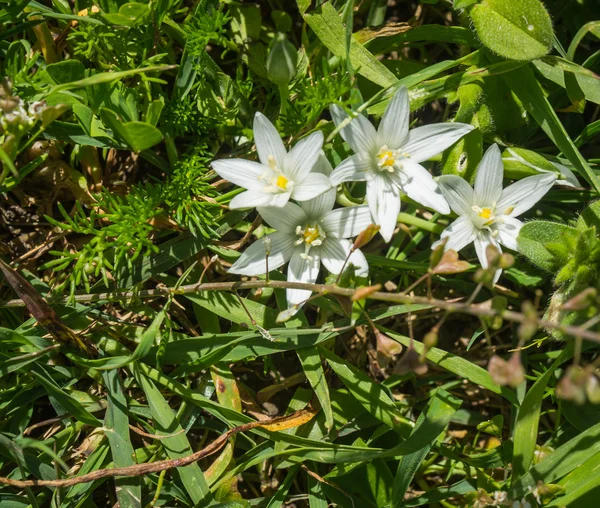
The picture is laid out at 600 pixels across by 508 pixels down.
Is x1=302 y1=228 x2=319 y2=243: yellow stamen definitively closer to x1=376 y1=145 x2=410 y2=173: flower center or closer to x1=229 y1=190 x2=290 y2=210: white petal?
x1=229 y1=190 x2=290 y2=210: white petal

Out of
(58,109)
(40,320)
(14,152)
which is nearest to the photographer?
(58,109)

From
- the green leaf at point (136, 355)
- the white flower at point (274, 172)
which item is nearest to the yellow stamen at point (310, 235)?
the white flower at point (274, 172)

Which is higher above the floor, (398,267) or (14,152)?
(14,152)

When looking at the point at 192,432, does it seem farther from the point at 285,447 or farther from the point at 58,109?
the point at 58,109

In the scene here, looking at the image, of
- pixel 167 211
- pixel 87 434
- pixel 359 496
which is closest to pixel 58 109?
pixel 167 211

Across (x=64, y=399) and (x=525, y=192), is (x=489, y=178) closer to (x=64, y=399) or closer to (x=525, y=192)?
(x=525, y=192)

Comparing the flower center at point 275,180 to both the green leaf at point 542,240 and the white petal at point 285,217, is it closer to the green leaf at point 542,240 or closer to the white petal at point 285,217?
the white petal at point 285,217
